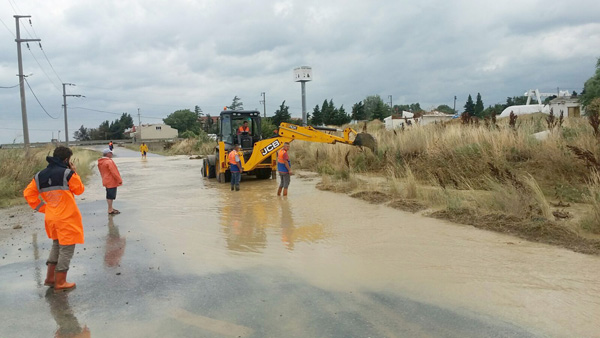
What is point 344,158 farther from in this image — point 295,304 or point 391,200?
point 295,304

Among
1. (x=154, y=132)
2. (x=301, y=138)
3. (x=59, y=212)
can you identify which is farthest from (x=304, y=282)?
(x=154, y=132)

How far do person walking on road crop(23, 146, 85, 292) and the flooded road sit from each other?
10.3 inches

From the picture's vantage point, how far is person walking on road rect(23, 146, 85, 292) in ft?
17.2

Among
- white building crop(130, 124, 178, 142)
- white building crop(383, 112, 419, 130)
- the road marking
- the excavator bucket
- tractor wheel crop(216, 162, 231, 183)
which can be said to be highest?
white building crop(130, 124, 178, 142)

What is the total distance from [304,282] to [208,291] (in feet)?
3.73

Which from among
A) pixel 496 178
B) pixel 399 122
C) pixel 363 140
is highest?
pixel 399 122

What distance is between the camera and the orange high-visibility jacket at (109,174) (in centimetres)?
1050

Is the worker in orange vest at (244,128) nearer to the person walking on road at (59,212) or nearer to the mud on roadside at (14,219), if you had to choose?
the mud on roadside at (14,219)

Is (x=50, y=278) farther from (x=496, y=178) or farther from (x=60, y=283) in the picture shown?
(x=496, y=178)

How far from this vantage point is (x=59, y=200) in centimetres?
527

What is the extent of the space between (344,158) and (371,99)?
243 feet

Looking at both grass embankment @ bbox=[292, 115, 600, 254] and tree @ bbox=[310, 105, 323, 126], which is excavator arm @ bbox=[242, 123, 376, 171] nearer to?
grass embankment @ bbox=[292, 115, 600, 254]

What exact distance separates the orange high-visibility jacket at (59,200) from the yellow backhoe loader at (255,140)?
32.4 feet

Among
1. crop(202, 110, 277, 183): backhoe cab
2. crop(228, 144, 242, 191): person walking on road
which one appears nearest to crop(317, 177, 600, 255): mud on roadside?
crop(228, 144, 242, 191): person walking on road
